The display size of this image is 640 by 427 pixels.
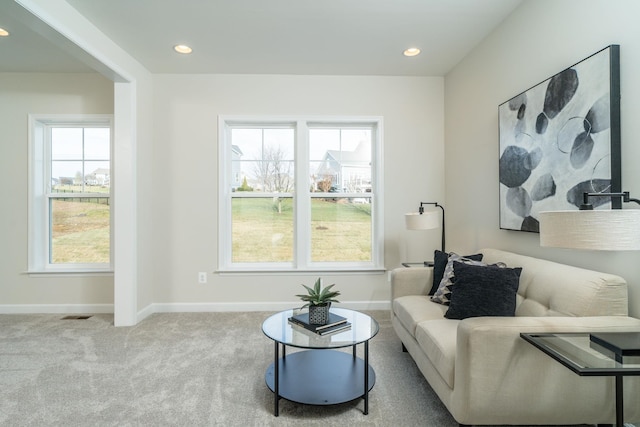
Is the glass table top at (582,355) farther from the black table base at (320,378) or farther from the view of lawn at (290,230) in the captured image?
the view of lawn at (290,230)

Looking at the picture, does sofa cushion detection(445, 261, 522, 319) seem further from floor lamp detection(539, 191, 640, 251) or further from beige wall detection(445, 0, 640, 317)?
floor lamp detection(539, 191, 640, 251)

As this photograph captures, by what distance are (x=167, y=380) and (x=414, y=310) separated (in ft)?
5.84

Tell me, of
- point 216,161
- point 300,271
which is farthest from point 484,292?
point 216,161

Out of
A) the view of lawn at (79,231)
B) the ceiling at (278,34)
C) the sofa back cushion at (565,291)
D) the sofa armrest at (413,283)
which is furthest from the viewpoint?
the view of lawn at (79,231)

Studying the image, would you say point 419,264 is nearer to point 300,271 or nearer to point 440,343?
point 300,271

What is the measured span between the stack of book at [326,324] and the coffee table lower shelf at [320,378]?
33 centimetres

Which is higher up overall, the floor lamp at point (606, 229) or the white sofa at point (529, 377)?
the floor lamp at point (606, 229)

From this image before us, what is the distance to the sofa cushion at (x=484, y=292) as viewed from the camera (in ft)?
6.40

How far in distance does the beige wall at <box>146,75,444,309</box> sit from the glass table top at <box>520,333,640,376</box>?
244 cm

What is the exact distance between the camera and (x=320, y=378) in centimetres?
206

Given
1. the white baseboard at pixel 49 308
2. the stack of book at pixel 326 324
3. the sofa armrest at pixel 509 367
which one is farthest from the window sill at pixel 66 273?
the sofa armrest at pixel 509 367

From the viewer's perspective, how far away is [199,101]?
369cm

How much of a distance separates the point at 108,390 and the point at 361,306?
249 centimetres

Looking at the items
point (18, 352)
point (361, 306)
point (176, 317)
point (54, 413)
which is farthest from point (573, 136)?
point (18, 352)
